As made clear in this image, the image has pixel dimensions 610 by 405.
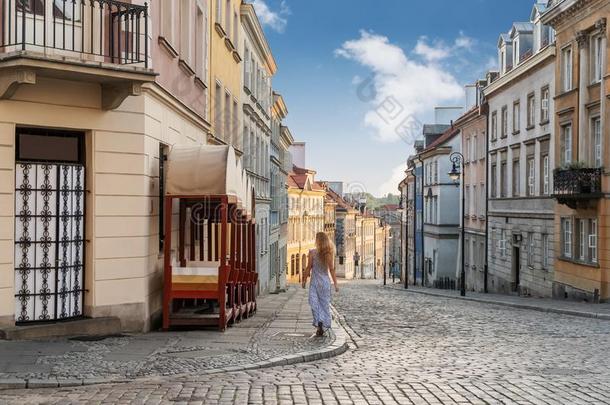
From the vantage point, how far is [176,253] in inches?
631

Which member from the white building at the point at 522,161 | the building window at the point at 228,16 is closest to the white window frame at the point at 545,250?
the white building at the point at 522,161

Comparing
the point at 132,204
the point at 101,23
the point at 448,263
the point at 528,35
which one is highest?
the point at 528,35

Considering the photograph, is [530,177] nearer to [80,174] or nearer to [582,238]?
[582,238]

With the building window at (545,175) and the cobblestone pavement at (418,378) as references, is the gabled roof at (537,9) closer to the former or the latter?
the building window at (545,175)

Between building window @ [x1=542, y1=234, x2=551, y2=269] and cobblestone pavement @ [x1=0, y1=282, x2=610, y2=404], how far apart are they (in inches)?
712

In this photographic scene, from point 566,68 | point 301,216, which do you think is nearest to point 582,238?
point 566,68

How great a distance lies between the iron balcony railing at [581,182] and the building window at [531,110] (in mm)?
7934

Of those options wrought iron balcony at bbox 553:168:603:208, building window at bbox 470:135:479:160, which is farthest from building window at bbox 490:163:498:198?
wrought iron balcony at bbox 553:168:603:208

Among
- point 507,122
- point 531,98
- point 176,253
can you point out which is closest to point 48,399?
point 176,253

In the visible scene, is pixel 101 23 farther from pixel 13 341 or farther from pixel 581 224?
pixel 581 224

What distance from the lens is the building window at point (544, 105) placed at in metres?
33.1

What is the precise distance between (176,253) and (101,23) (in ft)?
18.0

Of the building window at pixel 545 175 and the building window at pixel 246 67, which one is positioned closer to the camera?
the building window at pixel 545 175

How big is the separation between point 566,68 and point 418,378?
75.9 ft
